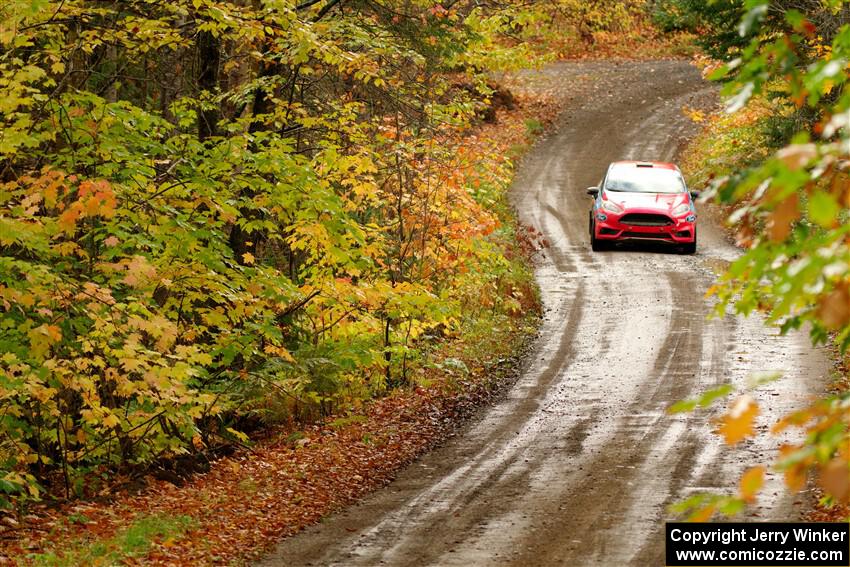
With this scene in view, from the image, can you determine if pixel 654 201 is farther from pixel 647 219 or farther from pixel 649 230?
pixel 649 230

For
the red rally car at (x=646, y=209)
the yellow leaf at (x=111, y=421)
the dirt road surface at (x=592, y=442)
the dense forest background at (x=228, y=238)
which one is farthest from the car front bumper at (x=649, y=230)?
the yellow leaf at (x=111, y=421)

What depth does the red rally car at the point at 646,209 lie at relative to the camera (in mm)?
21984

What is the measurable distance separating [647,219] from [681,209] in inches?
31.3

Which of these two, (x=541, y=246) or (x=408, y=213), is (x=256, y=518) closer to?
(x=408, y=213)

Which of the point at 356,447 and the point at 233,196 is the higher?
the point at 233,196

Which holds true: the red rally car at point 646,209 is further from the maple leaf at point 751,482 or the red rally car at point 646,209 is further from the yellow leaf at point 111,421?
the maple leaf at point 751,482

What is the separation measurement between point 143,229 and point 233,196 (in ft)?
4.15

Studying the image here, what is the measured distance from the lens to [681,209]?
72.4ft

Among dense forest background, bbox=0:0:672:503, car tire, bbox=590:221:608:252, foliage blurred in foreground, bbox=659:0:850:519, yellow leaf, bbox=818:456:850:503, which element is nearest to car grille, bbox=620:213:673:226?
car tire, bbox=590:221:608:252

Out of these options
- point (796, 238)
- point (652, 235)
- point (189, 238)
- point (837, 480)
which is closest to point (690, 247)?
point (652, 235)


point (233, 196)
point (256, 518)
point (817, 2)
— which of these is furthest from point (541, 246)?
point (256, 518)

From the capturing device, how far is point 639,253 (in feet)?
76.7

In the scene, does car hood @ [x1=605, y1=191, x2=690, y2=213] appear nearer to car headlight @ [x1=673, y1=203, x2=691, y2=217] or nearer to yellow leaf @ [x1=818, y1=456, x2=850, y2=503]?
car headlight @ [x1=673, y1=203, x2=691, y2=217]

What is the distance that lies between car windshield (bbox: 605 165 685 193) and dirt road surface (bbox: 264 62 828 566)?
5.43 feet
